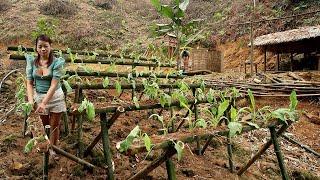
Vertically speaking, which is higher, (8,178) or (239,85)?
(239,85)

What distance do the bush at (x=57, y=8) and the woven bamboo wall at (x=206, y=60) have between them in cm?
861

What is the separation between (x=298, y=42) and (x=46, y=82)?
10718 millimetres

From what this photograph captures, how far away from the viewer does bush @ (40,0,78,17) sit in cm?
1761

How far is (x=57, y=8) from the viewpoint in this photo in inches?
698

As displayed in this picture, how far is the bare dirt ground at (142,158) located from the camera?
3744mm

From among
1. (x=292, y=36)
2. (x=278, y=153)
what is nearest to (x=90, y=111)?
(x=278, y=153)

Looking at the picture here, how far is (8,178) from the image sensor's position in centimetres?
355

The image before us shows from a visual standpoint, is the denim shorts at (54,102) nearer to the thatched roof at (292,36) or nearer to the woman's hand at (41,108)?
the woman's hand at (41,108)

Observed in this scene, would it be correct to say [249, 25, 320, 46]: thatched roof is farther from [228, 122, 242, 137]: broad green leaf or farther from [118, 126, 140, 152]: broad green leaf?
[118, 126, 140, 152]: broad green leaf

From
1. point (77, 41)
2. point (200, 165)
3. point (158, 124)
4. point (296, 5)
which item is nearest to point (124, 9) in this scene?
point (77, 41)

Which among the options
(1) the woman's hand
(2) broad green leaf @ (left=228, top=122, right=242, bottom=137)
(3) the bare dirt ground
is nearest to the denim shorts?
(1) the woman's hand

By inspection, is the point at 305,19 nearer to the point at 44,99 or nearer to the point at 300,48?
the point at 300,48

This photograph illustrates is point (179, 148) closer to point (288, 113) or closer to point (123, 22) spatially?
point (288, 113)

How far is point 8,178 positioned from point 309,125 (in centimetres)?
537
